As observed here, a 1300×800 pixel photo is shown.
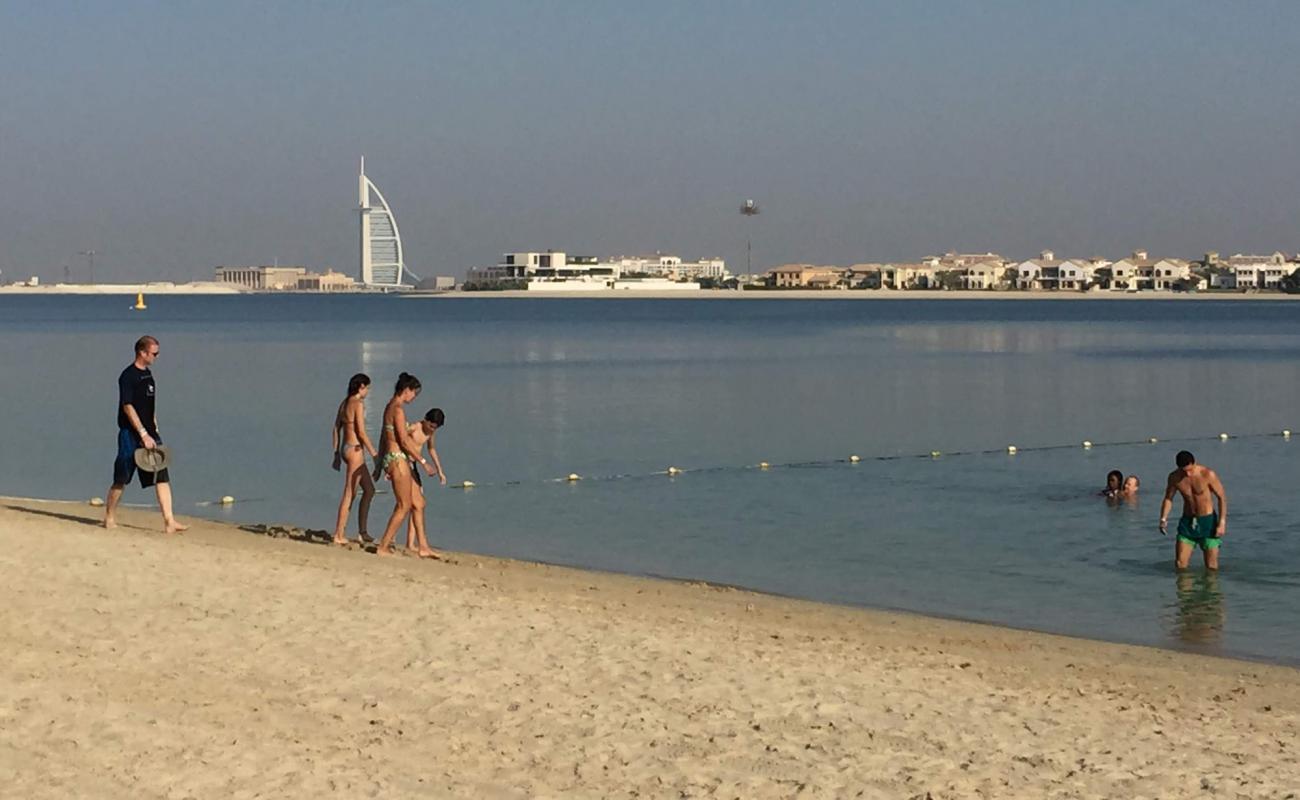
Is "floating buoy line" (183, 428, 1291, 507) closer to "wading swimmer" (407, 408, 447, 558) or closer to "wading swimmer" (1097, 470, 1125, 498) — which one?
"wading swimmer" (1097, 470, 1125, 498)

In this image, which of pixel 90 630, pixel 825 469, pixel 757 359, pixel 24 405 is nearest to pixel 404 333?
pixel 757 359

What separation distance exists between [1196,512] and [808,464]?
10409 millimetres

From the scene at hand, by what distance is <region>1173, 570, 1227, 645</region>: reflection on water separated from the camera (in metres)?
11.9

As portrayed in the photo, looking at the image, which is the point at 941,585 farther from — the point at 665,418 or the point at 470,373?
the point at 470,373

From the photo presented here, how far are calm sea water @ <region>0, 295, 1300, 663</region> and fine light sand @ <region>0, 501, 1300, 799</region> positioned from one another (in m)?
2.65

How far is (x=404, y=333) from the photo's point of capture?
3548 inches

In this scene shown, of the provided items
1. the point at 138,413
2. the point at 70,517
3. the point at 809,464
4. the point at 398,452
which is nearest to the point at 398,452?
the point at 398,452

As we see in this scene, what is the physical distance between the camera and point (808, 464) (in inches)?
960

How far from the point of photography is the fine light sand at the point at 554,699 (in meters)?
6.97

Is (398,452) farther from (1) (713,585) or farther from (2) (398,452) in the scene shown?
(1) (713,585)

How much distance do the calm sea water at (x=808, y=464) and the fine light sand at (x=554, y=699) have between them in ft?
8.70

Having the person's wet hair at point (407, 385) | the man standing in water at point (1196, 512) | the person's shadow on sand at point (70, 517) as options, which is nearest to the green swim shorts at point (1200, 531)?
the man standing in water at point (1196, 512)

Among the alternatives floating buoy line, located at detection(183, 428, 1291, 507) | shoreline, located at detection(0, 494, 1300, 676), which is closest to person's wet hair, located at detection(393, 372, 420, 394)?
shoreline, located at detection(0, 494, 1300, 676)

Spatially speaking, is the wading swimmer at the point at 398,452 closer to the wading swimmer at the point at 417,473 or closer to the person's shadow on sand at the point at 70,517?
the wading swimmer at the point at 417,473
